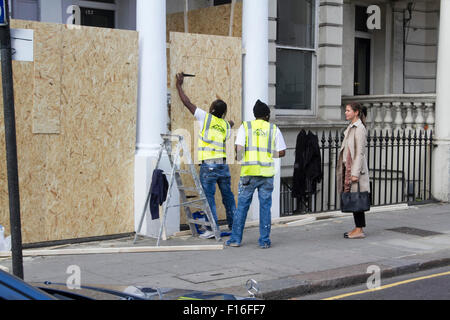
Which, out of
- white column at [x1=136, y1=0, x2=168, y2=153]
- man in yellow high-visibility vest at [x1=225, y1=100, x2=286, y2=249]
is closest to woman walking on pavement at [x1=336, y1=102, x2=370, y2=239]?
man in yellow high-visibility vest at [x1=225, y1=100, x2=286, y2=249]

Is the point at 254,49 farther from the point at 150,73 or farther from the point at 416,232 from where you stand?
the point at 416,232

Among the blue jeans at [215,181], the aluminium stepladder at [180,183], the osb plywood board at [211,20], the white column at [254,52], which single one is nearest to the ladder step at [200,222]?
the aluminium stepladder at [180,183]

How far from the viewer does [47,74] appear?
8.71 m

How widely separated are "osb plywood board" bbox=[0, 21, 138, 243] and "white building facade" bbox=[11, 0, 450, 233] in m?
0.31

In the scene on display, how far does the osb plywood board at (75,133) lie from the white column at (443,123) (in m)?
7.53

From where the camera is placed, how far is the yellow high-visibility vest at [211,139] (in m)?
9.45

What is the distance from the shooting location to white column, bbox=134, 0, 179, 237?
955 cm

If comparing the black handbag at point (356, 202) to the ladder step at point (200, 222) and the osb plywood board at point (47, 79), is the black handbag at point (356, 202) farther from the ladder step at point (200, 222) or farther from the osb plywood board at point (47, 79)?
the osb plywood board at point (47, 79)

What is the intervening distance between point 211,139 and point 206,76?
1331mm

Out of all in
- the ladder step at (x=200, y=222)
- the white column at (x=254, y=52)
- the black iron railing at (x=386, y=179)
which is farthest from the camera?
the black iron railing at (x=386, y=179)

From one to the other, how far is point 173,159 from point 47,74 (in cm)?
216

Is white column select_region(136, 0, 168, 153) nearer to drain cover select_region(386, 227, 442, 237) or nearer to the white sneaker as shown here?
the white sneaker

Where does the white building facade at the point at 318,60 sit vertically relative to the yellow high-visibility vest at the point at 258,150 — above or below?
above

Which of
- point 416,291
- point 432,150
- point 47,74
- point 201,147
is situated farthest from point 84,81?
point 432,150
